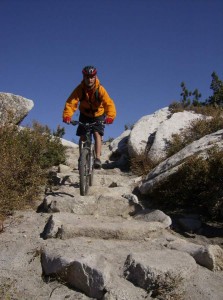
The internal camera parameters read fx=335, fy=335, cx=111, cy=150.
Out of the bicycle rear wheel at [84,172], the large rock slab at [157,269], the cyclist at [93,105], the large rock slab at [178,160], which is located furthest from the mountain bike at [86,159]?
the large rock slab at [157,269]

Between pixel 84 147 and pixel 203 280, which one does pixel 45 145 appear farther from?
pixel 203 280

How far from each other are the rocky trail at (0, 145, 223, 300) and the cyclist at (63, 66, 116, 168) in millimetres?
1715

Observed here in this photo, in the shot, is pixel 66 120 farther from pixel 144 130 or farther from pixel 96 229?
pixel 144 130

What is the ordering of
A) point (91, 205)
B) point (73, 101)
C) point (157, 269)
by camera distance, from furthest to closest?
point (73, 101)
point (91, 205)
point (157, 269)

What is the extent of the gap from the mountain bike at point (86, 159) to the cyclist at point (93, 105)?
0.46 feet

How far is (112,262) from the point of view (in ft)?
14.1

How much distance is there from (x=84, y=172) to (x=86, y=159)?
13.4 inches

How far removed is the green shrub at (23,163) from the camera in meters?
6.30

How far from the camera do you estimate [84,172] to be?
260 inches

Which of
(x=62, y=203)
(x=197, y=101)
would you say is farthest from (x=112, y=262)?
(x=197, y=101)

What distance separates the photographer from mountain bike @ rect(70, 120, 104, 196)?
6.60 metres

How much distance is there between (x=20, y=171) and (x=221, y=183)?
4.15m

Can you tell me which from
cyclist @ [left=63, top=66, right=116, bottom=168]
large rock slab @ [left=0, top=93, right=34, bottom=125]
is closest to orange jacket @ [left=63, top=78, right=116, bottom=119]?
cyclist @ [left=63, top=66, right=116, bottom=168]

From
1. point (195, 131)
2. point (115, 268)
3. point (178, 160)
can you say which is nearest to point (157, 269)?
point (115, 268)
